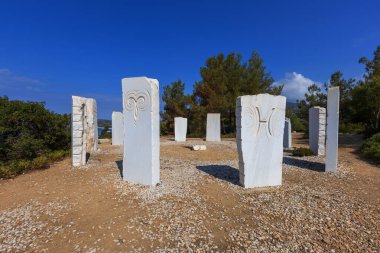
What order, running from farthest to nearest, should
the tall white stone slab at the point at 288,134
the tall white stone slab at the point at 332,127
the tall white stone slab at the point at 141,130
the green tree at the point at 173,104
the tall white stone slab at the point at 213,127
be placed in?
the green tree at the point at 173,104 < the tall white stone slab at the point at 213,127 < the tall white stone slab at the point at 288,134 < the tall white stone slab at the point at 332,127 < the tall white stone slab at the point at 141,130

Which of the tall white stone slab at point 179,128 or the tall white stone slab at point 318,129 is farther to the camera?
the tall white stone slab at point 179,128

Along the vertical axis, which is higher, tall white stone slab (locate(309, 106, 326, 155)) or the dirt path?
tall white stone slab (locate(309, 106, 326, 155))

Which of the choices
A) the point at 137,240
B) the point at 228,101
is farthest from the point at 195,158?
the point at 228,101

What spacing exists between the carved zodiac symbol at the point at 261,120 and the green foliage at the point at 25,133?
22.1ft

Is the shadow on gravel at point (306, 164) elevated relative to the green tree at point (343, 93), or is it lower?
lower

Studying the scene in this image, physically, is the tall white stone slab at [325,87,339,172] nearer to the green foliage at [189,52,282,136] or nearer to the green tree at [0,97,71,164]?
the green tree at [0,97,71,164]

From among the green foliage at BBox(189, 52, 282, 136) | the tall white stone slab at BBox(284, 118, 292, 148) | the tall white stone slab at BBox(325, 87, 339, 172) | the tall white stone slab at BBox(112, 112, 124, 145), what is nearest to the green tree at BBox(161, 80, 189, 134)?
the green foliage at BBox(189, 52, 282, 136)

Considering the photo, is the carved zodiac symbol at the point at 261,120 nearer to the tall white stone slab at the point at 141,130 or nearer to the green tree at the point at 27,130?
the tall white stone slab at the point at 141,130

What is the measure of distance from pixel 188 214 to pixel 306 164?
19.9 ft

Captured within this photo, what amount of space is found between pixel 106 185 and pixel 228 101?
17.2m

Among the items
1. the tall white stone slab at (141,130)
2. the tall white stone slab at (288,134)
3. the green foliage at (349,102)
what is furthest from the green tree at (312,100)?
the tall white stone slab at (141,130)

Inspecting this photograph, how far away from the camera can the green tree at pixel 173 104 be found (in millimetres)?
24331

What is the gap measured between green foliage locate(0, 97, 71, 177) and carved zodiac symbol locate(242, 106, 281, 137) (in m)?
6.74

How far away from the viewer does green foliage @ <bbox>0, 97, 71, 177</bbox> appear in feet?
25.3
